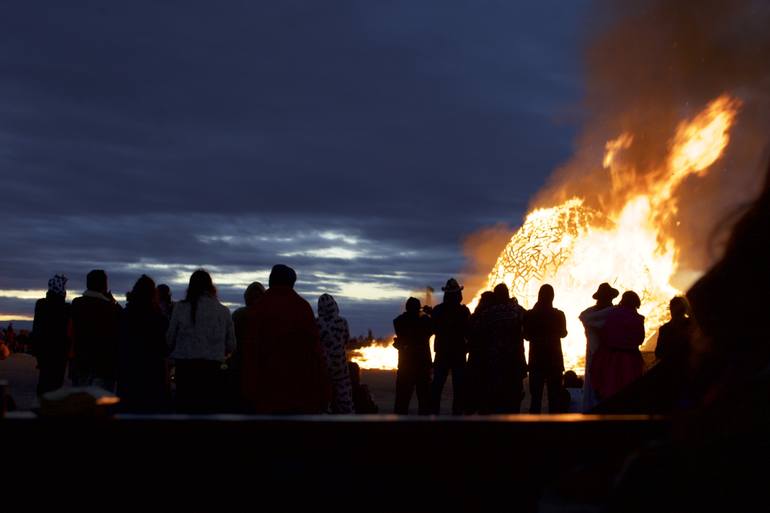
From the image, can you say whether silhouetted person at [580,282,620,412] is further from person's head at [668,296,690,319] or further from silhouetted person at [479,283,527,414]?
silhouetted person at [479,283,527,414]

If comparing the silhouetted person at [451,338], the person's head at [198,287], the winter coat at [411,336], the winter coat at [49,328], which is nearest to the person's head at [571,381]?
the silhouetted person at [451,338]

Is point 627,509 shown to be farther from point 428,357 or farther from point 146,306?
point 428,357

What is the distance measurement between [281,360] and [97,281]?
11.3 feet

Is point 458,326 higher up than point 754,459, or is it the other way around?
point 458,326

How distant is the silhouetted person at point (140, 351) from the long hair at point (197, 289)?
1.78 ft

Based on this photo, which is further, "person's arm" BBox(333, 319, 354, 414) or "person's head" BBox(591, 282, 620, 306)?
"person's head" BBox(591, 282, 620, 306)

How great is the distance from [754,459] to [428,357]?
12564mm

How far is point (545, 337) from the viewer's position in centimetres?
1348

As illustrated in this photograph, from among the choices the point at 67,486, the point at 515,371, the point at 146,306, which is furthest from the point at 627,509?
the point at 515,371

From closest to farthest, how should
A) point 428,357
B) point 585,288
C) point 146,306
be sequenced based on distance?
point 146,306
point 428,357
point 585,288

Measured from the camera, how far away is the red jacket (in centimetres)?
866

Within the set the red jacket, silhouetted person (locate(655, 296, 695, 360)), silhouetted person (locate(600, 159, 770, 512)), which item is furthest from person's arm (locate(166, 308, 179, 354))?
silhouetted person (locate(600, 159, 770, 512))

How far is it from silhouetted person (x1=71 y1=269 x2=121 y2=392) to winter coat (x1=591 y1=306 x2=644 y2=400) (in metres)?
5.67

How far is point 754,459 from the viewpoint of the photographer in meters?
2.30
